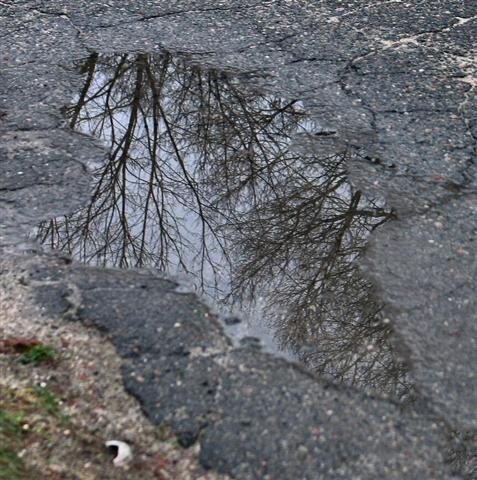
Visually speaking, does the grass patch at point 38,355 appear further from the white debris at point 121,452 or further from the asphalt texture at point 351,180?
the white debris at point 121,452

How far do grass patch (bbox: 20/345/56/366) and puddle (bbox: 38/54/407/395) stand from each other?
61cm

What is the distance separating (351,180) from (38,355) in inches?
68.8

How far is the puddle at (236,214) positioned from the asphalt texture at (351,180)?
0.31ft

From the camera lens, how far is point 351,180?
3.79 m

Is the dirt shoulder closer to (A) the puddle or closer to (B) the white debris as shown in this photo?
Result: (B) the white debris

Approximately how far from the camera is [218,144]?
405 centimetres

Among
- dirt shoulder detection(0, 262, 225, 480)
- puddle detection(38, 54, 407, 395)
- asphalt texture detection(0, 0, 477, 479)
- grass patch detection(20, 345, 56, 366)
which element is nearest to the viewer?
dirt shoulder detection(0, 262, 225, 480)

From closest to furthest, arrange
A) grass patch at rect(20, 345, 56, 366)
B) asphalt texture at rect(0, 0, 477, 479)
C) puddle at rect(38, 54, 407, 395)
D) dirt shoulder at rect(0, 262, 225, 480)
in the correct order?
dirt shoulder at rect(0, 262, 225, 480)
asphalt texture at rect(0, 0, 477, 479)
grass patch at rect(20, 345, 56, 366)
puddle at rect(38, 54, 407, 395)

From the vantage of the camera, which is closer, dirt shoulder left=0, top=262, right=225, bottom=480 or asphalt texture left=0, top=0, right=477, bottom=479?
dirt shoulder left=0, top=262, right=225, bottom=480

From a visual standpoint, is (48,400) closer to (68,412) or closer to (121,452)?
(68,412)

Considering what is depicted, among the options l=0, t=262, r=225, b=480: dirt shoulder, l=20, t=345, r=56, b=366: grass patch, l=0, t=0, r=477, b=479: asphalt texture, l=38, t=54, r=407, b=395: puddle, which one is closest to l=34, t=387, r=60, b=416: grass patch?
l=0, t=262, r=225, b=480: dirt shoulder

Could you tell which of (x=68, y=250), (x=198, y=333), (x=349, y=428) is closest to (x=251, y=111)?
(x=68, y=250)

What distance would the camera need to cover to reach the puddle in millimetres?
3049

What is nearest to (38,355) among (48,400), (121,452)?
(48,400)
